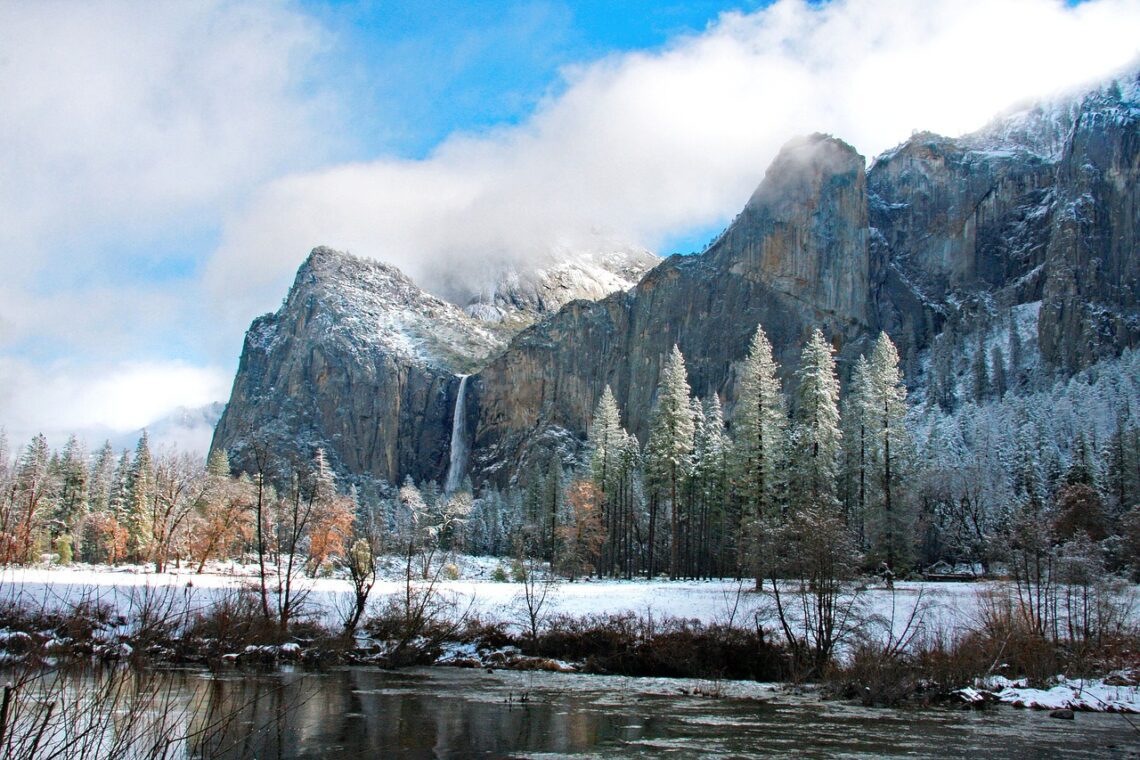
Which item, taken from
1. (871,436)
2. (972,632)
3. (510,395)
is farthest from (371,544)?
(510,395)

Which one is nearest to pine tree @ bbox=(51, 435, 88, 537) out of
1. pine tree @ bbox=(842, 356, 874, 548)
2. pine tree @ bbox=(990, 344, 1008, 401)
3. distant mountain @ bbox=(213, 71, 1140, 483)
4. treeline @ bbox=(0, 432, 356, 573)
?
treeline @ bbox=(0, 432, 356, 573)

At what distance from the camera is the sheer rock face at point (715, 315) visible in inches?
6033

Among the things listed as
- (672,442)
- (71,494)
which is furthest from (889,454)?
(71,494)

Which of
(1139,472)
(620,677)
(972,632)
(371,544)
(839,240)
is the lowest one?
(620,677)

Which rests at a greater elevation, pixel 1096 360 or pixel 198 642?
pixel 1096 360

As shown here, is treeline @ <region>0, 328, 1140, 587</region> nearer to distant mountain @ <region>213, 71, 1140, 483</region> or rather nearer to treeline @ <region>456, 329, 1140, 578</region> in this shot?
treeline @ <region>456, 329, 1140, 578</region>

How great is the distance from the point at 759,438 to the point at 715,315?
119m

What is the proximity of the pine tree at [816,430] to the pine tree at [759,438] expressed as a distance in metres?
1.18

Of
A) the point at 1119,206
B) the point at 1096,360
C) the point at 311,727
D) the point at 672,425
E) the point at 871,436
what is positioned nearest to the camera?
the point at 311,727

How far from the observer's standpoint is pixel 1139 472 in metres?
61.3

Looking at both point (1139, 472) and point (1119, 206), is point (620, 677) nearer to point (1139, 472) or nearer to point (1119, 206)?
point (1139, 472)

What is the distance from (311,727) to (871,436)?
1353 inches

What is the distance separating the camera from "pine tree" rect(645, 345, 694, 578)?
2053 inches

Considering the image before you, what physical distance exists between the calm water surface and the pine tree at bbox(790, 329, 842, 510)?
62.5 ft
